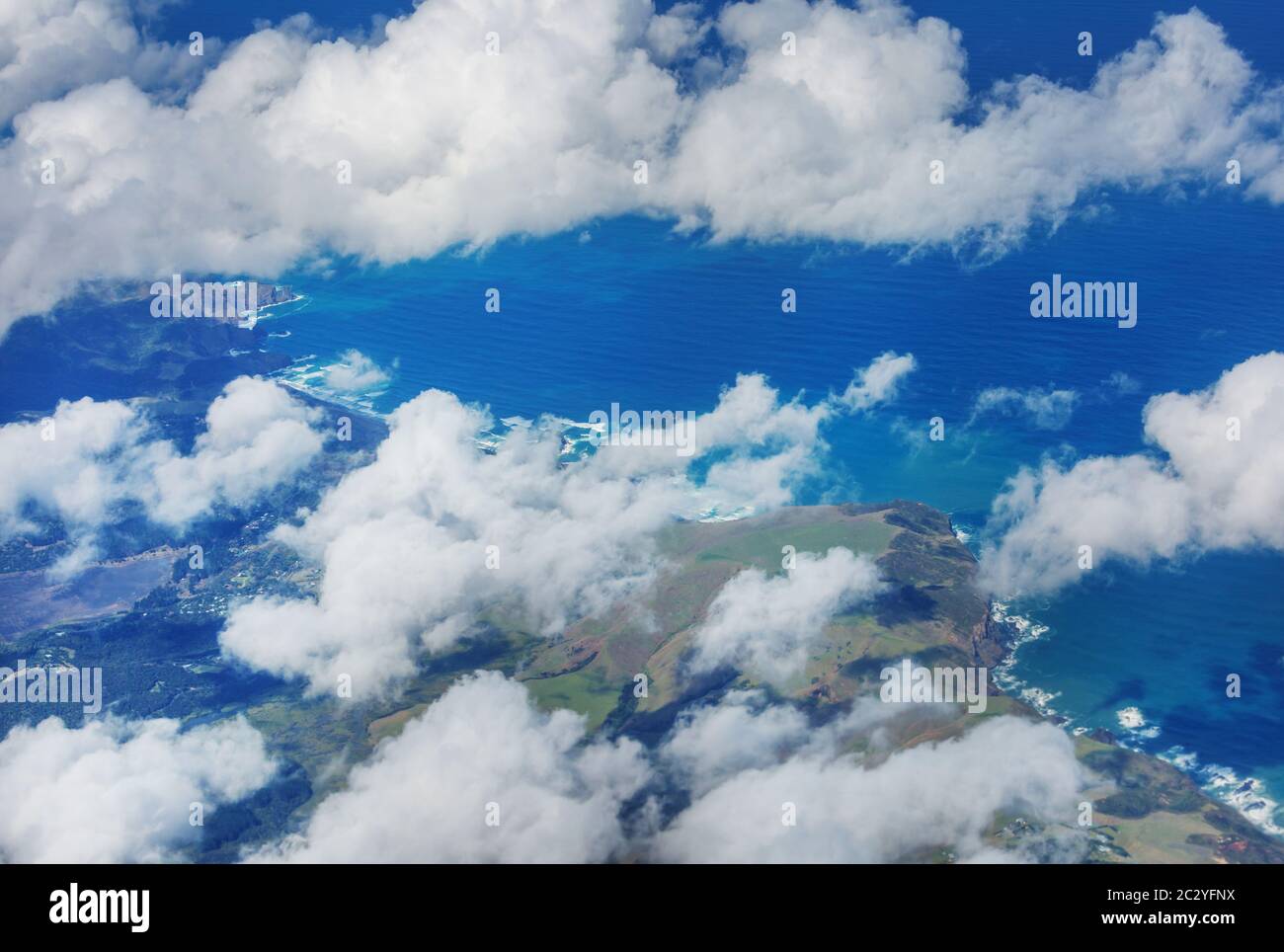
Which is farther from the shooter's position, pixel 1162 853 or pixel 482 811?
pixel 482 811

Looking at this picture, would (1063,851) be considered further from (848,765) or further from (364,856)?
(364,856)

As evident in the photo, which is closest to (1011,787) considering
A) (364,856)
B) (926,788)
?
(926,788)

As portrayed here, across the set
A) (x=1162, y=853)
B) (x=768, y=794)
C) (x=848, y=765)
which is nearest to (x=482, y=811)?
(x=768, y=794)
